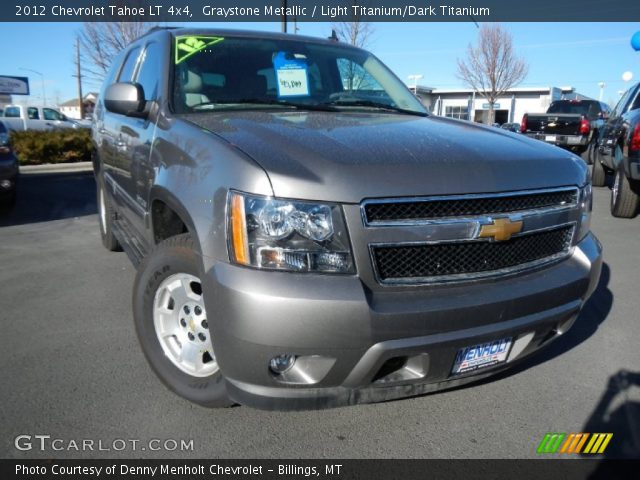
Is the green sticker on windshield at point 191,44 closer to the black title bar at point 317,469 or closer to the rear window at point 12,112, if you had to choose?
the black title bar at point 317,469

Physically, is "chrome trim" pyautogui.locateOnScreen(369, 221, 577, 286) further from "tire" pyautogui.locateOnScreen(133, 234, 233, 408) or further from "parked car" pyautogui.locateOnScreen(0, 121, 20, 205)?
"parked car" pyautogui.locateOnScreen(0, 121, 20, 205)

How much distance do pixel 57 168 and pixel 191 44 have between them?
455 inches

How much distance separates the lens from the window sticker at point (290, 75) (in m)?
3.26

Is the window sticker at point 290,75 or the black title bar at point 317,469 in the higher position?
the window sticker at point 290,75

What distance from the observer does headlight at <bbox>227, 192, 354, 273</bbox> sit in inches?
75.8

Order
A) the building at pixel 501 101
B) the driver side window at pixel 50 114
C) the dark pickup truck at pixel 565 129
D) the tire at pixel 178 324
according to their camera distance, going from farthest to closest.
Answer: the building at pixel 501 101 < the driver side window at pixel 50 114 < the dark pickup truck at pixel 565 129 < the tire at pixel 178 324

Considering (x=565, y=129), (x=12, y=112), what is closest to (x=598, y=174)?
(x=565, y=129)

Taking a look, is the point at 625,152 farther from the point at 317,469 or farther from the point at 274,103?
the point at 317,469

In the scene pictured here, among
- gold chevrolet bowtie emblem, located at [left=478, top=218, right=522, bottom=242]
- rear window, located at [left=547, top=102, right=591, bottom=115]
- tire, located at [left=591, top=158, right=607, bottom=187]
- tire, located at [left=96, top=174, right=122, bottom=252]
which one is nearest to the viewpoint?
gold chevrolet bowtie emblem, located at [left=478, top=218, right=522, bottom=242]

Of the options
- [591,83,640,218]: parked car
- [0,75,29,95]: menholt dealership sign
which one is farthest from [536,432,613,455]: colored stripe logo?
[0,75,29,95]: menholt dealership sign

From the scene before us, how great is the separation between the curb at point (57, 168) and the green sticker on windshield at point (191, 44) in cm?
1113

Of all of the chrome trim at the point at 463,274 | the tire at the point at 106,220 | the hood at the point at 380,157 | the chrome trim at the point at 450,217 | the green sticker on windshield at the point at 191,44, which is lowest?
→ the tire at the point at 106,220

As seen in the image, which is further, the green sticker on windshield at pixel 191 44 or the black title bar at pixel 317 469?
the green sticker on windshield at pixel 191 44

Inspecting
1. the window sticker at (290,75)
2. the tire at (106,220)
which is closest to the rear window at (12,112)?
the tire at (106,220)
